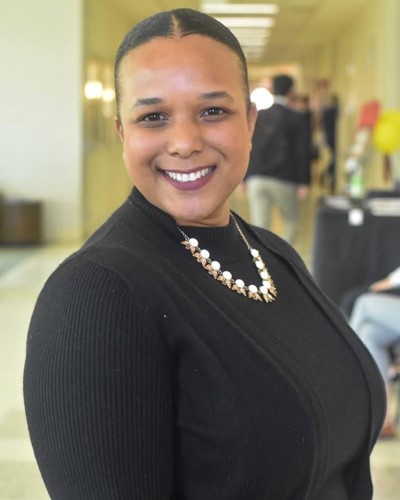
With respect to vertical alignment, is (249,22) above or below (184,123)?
above

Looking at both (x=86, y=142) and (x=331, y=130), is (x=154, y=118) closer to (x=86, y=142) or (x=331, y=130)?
(x=86, y=142)

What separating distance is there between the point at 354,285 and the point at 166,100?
4845 mm

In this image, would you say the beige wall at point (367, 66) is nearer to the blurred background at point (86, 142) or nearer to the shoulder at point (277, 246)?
the blurred background at point (86, 142)

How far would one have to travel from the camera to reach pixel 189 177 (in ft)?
3.89

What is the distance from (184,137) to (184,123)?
0.02m

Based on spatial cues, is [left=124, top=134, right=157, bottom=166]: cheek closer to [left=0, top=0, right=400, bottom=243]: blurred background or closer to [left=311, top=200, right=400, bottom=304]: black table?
A: [left=311, top=200, right=400, bottom=304]: black table

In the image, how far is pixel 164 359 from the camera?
103 centimetres

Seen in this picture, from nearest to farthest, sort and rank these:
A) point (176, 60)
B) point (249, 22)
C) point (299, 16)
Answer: point (176, 60) → point (299, 16) → point (249, 22)

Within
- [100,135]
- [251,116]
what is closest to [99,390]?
[251,116]

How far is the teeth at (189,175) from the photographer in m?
1.18

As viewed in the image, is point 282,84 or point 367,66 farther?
point 367,66

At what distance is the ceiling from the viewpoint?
45.7 feet

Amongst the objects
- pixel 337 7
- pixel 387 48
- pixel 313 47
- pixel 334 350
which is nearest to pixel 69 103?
pixel 387 48

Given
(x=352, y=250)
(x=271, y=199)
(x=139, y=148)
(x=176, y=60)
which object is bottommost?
(x=352, y=250)
